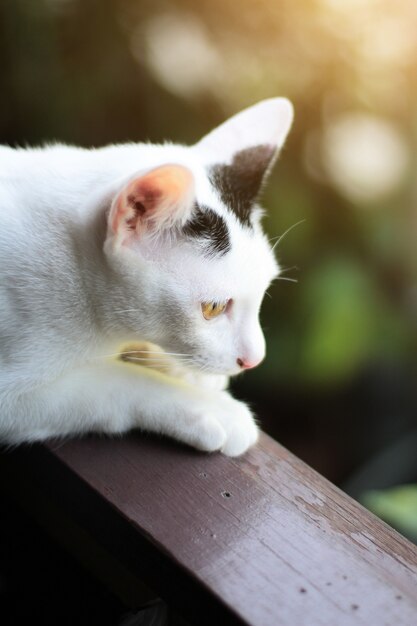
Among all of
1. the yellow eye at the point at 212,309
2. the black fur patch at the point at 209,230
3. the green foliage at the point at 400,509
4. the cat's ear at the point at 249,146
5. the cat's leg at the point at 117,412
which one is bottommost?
the green foliage at the point at 400,509

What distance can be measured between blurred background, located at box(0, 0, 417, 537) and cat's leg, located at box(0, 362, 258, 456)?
67 centimetres

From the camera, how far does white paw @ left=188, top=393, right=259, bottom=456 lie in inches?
29.2

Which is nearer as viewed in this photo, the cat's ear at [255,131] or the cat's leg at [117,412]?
the cat's leg at [117,412]

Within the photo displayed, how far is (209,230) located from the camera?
0.77 metres

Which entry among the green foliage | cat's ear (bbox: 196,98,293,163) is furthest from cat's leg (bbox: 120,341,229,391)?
the green foliage

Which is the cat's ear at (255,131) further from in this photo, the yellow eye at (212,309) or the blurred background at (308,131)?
the blurred background at (308,131)

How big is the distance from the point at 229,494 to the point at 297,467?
0.10 m

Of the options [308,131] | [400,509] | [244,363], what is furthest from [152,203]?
[308,131]

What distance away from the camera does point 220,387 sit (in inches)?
35.9

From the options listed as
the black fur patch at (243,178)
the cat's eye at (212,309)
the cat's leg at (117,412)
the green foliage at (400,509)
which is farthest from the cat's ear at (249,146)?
the green foliage at (400,509)

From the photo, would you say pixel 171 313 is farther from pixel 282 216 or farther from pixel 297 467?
pixel 282 216

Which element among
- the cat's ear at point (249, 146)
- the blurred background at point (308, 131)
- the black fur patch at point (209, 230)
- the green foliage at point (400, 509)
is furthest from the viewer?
the blurred background at point (308, 131)

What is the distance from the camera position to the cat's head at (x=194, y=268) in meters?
0.73

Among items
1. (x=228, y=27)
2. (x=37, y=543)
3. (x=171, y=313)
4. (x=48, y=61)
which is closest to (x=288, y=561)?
(x=171, y=313)
